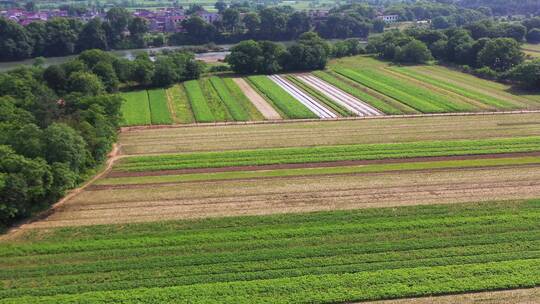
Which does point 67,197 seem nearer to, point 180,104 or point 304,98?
point 180,104

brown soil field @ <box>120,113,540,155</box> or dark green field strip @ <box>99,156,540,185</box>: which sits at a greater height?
brown soil field @ <box>120,113,540,155</box>

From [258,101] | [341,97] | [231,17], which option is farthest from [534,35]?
[258,101]

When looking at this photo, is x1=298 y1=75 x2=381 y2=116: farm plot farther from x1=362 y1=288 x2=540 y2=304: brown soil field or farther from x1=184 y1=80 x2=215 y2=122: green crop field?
x1=362 y1=288 x2=540 y2=304: brown soil field

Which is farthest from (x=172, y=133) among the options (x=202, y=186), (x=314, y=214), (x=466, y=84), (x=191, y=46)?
(x=191, y=46)

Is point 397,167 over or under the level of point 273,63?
under

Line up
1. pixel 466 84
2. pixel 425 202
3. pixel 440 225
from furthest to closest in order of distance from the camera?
pixel 466 84 → pixel 425 202 → pixel 440 225

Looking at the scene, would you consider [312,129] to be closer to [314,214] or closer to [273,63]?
[314,214]

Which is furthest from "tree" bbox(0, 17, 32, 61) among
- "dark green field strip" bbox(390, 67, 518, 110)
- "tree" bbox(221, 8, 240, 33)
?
"dark green field strip" bbox(390, 67, 518, 110)
